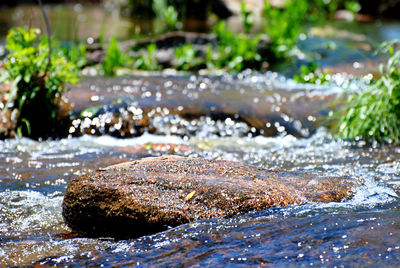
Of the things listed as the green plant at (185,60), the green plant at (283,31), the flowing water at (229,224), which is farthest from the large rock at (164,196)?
the green plant at (283,31)

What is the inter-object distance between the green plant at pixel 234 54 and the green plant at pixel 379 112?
3899 millimetres

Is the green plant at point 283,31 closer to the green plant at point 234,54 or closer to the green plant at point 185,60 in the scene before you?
the green plant at point 234,54

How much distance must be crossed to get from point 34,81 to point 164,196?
337 cm

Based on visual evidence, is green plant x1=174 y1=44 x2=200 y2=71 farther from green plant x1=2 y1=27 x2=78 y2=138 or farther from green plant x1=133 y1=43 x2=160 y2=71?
green plant x1=2 y1=27 x2=78 y2=138

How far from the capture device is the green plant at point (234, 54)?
9.72 m

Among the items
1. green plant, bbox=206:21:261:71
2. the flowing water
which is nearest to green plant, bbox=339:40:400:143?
the flowing water

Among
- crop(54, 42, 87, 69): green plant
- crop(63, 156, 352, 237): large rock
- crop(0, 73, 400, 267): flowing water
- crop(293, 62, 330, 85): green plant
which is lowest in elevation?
crop(0, 73, 400, 267): flowing water

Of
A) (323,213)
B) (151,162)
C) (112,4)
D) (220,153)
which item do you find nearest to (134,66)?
(220,153)

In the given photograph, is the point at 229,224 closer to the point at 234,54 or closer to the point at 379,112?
the point at 379,112

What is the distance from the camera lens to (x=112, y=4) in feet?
69.8

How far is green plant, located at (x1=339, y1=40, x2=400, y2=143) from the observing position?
5.82 metres

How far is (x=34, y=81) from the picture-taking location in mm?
6168

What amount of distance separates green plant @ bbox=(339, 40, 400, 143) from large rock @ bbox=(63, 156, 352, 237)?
2.31 m

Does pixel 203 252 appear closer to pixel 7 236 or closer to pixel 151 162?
pixel 151 162
